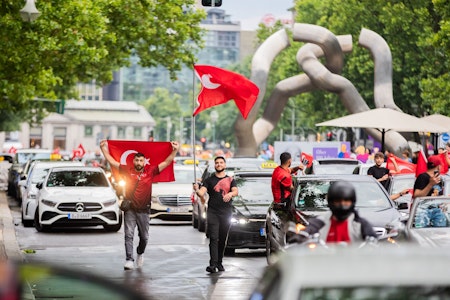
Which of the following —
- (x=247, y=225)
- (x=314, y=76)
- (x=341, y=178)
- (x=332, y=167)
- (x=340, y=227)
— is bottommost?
(x=247, y=225)

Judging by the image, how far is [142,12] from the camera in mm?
45531

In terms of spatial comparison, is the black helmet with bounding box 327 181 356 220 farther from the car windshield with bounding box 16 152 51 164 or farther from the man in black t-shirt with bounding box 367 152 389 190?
the car windshield with bounding box 16 152 51 164

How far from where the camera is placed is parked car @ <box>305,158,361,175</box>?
30172 mm

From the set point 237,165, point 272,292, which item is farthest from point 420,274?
point 237,165

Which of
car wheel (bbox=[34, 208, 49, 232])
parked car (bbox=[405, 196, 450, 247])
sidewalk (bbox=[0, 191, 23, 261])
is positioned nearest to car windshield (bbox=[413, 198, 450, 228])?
parked car (bbox=[405, 196, 450, 247])

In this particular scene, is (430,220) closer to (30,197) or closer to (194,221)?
(194,221)

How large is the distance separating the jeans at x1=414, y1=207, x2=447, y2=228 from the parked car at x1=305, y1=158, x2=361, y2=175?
13815 mm

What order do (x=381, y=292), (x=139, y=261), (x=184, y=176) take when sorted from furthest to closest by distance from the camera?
(x=184, y=176) → (x=139, y=261) → (x=381, y=292)

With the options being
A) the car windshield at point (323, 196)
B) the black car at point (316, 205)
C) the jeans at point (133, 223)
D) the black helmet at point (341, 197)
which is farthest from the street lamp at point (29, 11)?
the black helmet at point (341, 197)

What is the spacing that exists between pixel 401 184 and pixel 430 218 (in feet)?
28.5

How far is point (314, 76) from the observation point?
4912 centimetres

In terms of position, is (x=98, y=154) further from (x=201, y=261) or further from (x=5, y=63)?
(x=201, y=261)

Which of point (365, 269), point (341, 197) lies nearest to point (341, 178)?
point (341, 197)

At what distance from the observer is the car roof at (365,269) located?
18.5 ft
